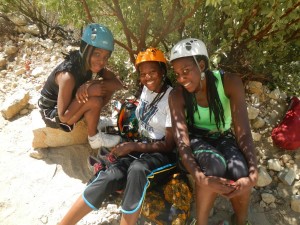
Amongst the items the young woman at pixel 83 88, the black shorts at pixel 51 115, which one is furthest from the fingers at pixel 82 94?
the black shorts at pixel 51 115

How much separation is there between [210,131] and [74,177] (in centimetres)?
148

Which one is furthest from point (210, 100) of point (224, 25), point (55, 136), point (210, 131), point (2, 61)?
point (2, 61)

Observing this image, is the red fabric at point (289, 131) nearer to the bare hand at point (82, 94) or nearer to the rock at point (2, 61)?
the bare hand at point (82, 94)

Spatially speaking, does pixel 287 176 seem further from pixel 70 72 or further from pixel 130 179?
pixel 70 72

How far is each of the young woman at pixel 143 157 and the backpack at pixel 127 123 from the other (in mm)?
260

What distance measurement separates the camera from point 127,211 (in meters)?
2.35

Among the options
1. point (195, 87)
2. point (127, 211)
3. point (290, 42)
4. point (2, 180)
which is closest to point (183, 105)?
point (195, 87)

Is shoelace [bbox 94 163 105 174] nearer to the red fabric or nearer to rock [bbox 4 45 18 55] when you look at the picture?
the red fabric

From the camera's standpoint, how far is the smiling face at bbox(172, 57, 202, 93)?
2551mm

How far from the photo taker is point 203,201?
240 cm

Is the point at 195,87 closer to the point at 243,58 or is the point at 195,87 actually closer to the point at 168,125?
the point at 168,125

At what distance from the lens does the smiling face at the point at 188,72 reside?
255 cm

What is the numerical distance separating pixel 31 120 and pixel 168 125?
1954 mm

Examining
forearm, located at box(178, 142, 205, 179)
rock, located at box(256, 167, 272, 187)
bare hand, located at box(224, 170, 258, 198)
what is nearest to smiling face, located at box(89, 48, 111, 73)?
forearm, located at box(178, 142, 205, 179)
